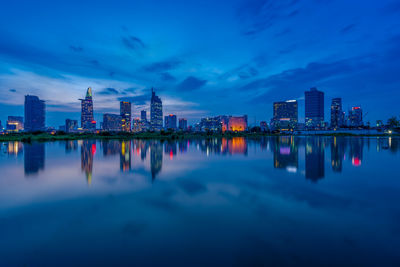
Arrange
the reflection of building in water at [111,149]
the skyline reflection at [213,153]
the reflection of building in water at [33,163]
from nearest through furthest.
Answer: the reflection of building in water at [33,163]
the skyline reflection at [213,153]
the reflection of building in water at [111,149]

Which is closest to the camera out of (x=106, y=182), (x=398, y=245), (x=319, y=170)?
(x=398, y=245)

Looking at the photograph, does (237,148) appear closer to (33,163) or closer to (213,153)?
(213,153)

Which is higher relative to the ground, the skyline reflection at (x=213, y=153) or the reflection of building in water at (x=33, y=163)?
the skyline reflection at (x=213, y=153)

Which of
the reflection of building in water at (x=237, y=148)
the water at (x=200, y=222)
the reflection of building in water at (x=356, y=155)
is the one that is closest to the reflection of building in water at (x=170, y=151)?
the reflection of building in water at (x=237, y=148)

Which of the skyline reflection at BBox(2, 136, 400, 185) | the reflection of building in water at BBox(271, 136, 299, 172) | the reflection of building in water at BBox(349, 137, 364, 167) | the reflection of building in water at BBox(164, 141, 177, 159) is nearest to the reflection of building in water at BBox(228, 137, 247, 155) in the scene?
the skyline reflection at BBox(2, 136, 400, 185)

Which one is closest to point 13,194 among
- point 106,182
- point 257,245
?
point 106,182

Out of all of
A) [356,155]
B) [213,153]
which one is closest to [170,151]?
[213,153]

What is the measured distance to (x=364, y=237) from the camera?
6.25m

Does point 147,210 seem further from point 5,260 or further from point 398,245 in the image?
point 398,245

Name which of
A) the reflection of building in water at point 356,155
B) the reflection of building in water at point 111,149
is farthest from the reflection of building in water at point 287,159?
the reflection of building in water at point 111,149

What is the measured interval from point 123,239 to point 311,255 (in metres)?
5.59

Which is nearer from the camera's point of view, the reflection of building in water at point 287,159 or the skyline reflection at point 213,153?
the skyline reflection at point 213,153

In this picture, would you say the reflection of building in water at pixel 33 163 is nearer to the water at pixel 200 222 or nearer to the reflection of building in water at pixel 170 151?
the water at pixel 200 222

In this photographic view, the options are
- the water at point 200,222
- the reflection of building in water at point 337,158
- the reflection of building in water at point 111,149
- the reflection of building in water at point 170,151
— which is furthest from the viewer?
the reflection of building in water at point 111,149
